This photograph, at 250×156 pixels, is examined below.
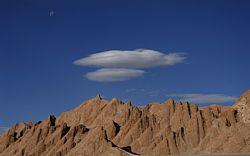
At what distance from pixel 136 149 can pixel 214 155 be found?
39711 millimetres

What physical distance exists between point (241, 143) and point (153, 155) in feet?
113

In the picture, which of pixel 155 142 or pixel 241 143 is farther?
pixel 155 142

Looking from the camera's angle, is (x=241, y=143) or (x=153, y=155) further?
(x=153, y=155)

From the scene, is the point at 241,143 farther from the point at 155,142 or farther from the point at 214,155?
the point at 155,142

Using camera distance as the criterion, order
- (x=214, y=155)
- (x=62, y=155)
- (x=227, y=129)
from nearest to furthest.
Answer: (x=214, y=155), (x=227, y=129), (x=62, y=155)

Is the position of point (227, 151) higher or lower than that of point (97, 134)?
lower

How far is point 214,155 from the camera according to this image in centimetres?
16800

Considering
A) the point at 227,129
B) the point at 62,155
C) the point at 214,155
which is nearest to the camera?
the point at 214,155

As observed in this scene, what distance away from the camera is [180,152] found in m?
192

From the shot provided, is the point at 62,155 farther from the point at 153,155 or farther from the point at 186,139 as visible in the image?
the point at 186,139

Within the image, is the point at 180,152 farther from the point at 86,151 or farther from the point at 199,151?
the point at 86,151

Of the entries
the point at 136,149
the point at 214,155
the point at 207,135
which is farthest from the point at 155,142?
the point at 214,155

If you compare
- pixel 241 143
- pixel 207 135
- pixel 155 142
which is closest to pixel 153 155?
pixel 155 142

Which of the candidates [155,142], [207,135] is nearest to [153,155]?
[155,142]
